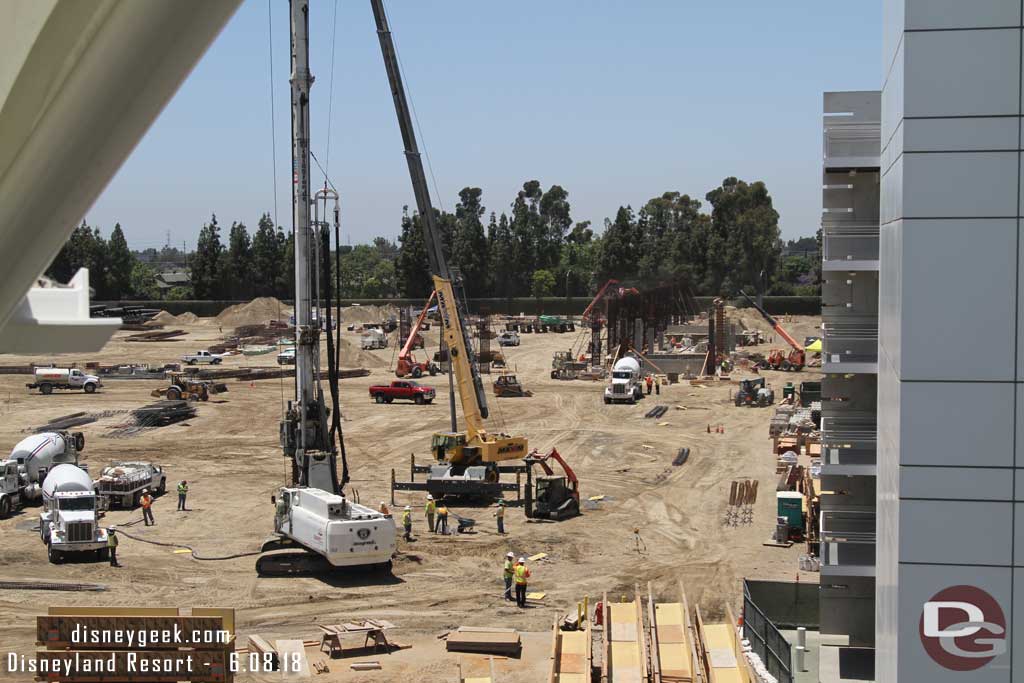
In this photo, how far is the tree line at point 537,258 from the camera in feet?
421

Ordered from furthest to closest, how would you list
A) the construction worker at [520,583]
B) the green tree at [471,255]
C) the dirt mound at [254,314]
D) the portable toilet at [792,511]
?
1. the green tree at [471,255]
2. the dirt mound at [254,314]
3. the portable toilet at [792,511]
4. the construction worker at [520,583]

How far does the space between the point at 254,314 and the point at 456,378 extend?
264 ft

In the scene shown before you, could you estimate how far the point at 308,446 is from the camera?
92.1 feet

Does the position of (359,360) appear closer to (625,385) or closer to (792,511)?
(625,385)

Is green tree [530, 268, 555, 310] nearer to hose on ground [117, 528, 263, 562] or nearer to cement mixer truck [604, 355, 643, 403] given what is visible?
cement mixer truck [604, 355, 643, 403]

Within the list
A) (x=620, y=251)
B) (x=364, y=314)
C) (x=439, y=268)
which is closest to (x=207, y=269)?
(x=364, y=314)

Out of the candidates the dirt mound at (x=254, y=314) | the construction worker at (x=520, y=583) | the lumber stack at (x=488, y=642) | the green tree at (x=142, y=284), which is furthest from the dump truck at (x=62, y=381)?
the green tree at (x=142, y=284)

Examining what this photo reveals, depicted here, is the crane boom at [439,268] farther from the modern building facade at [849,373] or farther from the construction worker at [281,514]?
the modern building facade at [849,373]

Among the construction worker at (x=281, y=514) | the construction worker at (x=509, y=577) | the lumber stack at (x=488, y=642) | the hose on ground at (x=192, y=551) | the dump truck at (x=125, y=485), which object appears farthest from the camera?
the dump truck at (x=125, y=485)

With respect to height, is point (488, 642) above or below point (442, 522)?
below

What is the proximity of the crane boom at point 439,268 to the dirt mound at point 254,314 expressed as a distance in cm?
7550

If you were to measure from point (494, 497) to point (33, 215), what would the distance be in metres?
31.5

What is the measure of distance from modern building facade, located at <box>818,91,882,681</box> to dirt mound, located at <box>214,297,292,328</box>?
9288cm

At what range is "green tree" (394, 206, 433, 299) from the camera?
424 ft
